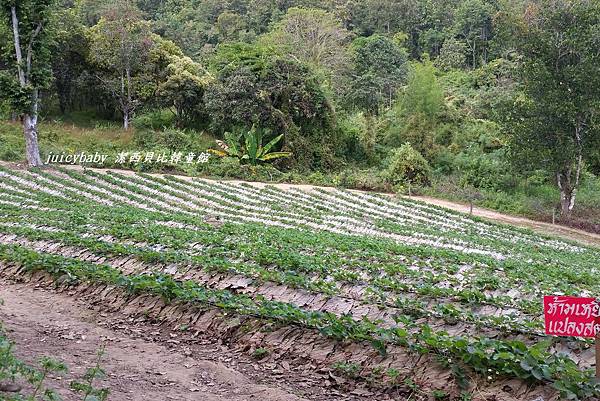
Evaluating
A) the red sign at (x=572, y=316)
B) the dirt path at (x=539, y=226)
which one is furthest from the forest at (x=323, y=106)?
the red sign at (x=572, y=316)

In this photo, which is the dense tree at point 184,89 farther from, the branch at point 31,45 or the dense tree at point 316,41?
the branch at point 31,45

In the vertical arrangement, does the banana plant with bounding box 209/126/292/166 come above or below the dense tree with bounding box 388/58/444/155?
below

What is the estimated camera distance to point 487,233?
19.5 metres

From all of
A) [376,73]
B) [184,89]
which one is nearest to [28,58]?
[184,89]

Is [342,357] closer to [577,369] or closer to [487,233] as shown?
[577,369]

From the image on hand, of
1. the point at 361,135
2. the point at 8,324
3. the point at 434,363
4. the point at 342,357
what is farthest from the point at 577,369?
the point at 361,135

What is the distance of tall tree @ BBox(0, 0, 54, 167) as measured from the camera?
24484 mm

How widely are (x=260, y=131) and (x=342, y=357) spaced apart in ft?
92.3

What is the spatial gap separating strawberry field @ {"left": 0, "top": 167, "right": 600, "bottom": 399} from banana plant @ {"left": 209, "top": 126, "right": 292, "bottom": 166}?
560 inches

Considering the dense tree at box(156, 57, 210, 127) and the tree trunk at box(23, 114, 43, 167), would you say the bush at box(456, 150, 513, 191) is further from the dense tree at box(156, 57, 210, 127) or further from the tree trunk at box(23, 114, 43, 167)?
the tree trunk at box(23, 114, 43, 167)

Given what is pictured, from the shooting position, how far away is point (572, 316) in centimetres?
413

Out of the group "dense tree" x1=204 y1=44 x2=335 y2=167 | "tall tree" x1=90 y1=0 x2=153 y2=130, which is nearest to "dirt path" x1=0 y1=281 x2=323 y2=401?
"dense tree" x1=204 y1=44 x2=335 y2=167

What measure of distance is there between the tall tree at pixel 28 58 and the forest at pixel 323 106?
71mm

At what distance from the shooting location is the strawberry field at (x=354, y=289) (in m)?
4.75
